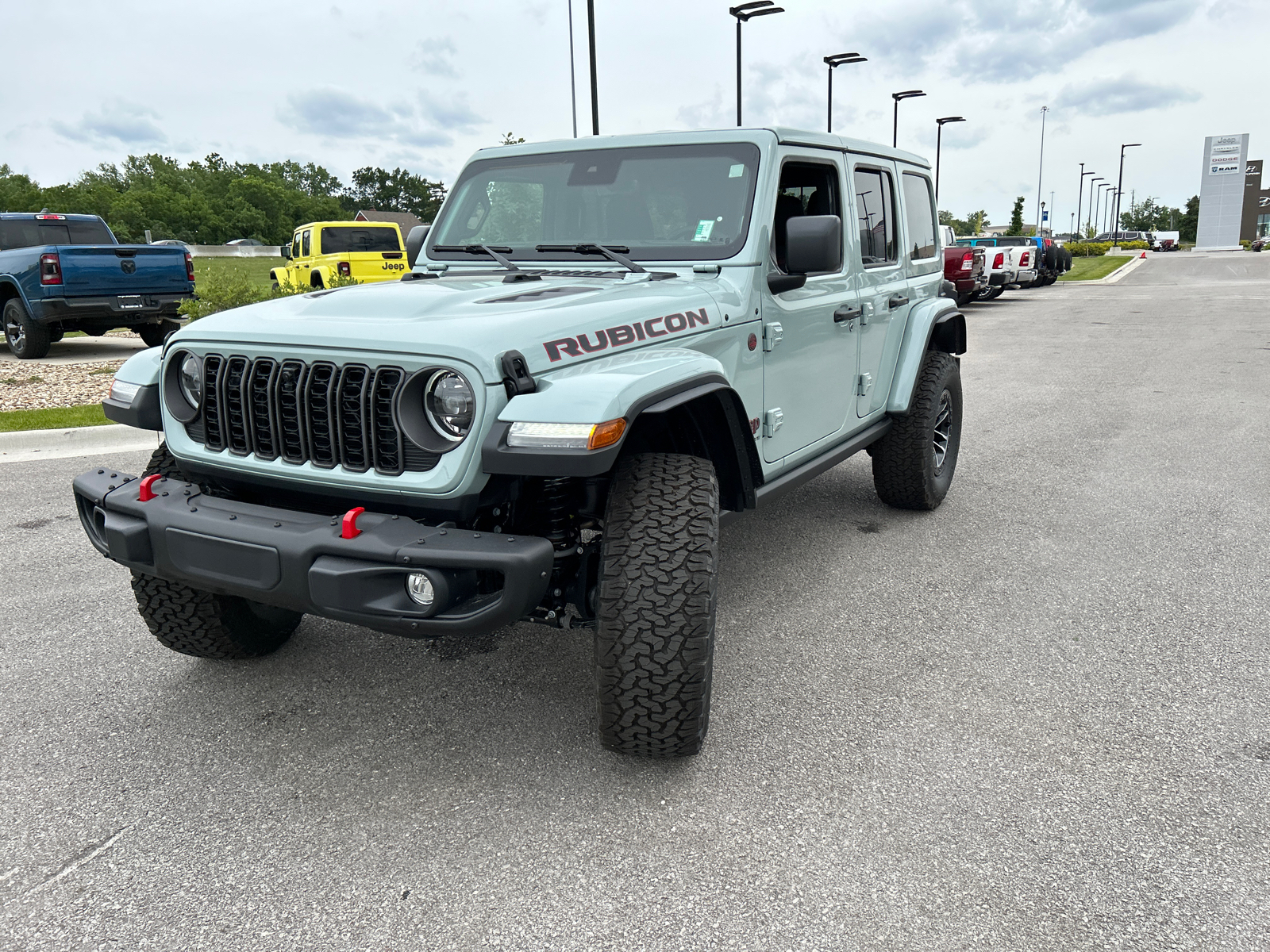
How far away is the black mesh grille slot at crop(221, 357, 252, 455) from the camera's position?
2850mm

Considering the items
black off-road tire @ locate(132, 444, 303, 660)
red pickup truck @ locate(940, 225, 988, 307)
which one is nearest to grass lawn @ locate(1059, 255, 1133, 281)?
red pickup truck @ locate(940, 225, 988, 307)

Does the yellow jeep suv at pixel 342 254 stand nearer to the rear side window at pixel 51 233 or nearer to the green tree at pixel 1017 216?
the rear side window at pixel 51 233

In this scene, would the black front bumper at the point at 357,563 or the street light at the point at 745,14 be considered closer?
the black front bumper at the point at 357,563

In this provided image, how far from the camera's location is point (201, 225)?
104m

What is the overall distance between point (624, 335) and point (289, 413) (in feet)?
3.32

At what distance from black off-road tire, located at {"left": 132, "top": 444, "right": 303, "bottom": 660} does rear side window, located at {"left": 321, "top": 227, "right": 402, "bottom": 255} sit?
47.6 ft

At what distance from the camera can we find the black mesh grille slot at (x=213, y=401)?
2904 millimetres

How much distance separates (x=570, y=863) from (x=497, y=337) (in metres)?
1.38

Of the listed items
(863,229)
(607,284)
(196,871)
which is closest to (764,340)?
(607,284)

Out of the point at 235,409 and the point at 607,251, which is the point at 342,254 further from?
the point at 235,409

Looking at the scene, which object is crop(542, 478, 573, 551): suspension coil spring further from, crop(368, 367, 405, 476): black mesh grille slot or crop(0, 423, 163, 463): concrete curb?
crop(0, 423, 163, 463): concrete curb

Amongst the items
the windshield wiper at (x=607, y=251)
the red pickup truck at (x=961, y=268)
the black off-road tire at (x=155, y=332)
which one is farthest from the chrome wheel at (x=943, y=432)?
the red pickup truck at (x=961, y=268)

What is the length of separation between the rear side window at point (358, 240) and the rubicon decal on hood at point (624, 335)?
1503cm

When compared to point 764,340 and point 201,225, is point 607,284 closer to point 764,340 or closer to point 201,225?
point 764,340
